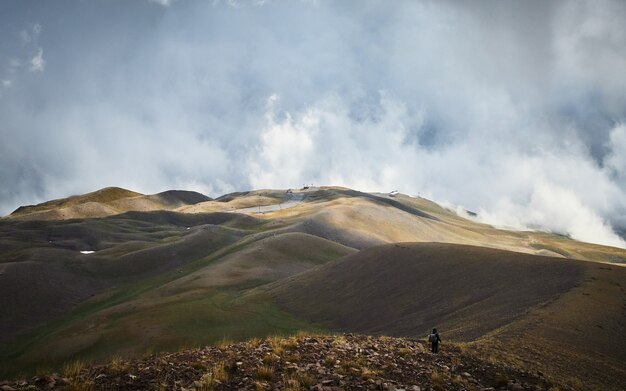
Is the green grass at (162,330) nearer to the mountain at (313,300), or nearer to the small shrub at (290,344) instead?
the mountain at (313,300)

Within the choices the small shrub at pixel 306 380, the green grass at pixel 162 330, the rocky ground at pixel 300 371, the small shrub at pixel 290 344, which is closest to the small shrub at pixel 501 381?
the rocky ground at pixel 300 371

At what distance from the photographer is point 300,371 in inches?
604

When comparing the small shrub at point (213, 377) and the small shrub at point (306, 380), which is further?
the small shrub at point (306, 380)

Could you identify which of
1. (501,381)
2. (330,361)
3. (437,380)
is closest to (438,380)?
(437,380)

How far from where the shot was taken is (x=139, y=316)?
59219 millimetres

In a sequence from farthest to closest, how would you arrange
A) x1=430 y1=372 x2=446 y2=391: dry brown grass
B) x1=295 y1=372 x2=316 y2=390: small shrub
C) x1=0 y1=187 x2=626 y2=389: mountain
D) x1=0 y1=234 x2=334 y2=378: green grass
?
x1=0 y1=234 x2=334 y2=378: green grass < x1=0 y1=187 x2=626 y2=389: mountain < x1=430 y1=372 x2=446 y2=391: dry brown grass < x1=295 y1=372 x2=316 y2=390: small shrub

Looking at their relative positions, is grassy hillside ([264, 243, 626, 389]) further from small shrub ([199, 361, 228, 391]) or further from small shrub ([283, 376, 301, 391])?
small shrub ([199, 361, 228, 391])

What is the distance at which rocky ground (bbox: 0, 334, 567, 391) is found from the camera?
1375cm

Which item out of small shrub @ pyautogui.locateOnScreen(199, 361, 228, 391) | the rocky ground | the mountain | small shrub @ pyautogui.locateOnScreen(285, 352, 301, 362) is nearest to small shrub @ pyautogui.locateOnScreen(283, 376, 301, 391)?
the rocky ground

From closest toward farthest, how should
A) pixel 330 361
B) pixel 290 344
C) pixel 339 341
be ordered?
1. pixel 330 361
2. pixel 290 344
3. pixel 339 341

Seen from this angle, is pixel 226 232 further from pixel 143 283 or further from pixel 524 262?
pixel 524 262

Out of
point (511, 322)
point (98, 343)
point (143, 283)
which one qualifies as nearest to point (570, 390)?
point (511, 322)

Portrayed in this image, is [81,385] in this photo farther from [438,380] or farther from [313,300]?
[313,300]

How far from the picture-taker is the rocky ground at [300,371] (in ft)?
45.1
